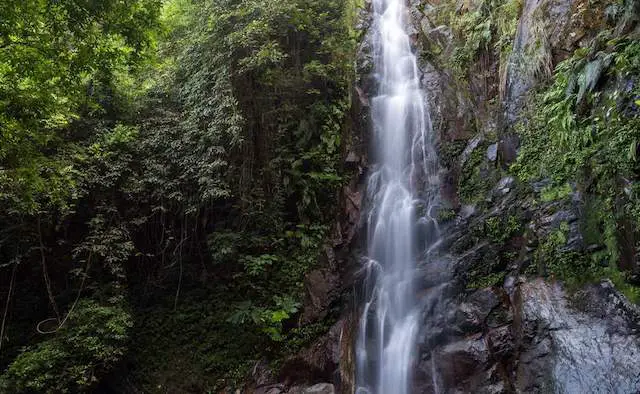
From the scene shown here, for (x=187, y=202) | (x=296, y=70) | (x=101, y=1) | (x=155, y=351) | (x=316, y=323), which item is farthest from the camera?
(x=296, y=70)

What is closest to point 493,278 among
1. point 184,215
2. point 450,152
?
point 450,152

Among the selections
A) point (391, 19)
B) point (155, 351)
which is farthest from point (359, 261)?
point (391, 19)

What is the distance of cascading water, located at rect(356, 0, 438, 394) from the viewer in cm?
741

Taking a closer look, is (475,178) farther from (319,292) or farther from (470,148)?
(319,292)

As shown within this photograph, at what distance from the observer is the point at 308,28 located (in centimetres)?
1128

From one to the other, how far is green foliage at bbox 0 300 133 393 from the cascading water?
15.0ft

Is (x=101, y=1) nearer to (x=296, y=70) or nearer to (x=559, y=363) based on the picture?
(x=296, y=70)

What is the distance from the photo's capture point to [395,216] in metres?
9.41

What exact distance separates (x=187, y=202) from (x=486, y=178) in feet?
21.3

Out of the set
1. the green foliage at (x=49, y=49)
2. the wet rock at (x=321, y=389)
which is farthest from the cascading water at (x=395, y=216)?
the green foliage at (x=49, y=49)

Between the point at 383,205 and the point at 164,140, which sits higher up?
the point at 164,140

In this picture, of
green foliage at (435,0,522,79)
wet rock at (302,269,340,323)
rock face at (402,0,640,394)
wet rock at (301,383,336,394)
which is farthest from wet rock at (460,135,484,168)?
wet rock at (301,383,336,394)

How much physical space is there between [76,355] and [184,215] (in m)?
3.63

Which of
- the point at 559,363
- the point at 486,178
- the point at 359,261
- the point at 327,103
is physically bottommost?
the point at 559,363
